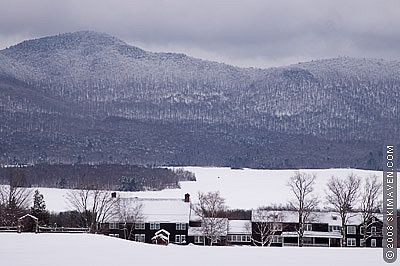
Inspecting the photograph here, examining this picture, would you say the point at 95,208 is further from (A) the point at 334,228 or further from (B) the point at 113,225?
(A) the point at 334,228

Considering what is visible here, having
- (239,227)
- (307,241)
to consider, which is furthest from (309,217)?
(239,227)

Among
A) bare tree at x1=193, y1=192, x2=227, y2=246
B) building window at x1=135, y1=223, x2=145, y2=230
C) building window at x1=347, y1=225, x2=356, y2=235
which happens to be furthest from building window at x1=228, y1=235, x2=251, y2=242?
building window at x1=347, y1=225, x2=356, y2=235

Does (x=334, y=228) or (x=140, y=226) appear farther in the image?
(x=334, y=228)

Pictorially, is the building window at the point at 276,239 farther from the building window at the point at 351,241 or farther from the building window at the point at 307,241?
the building window at the point at 351,241

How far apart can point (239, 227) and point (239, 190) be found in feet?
116

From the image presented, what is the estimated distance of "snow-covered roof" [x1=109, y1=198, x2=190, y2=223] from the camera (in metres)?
68.7

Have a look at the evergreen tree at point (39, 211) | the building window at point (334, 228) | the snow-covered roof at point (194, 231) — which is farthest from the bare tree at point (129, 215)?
the building window at point (334, 228)

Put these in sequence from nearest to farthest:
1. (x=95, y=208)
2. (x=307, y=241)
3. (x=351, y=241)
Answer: (x=95, y=208), (x=351, y=241), (x=307, y=241)

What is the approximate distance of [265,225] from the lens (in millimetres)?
66625

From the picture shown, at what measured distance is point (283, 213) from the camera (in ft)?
229

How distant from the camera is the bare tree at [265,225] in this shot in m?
64.2

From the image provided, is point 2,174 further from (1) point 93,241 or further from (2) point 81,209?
(1) point 93,241

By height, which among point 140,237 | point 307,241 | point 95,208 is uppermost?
point 95,208

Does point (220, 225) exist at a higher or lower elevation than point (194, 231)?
higher
